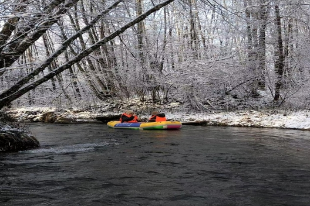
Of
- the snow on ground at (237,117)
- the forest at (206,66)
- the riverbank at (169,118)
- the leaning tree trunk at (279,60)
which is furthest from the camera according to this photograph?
the leaning tree trunk at (279,60)

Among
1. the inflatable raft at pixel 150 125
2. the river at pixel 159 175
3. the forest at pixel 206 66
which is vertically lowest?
the river at pixel 159 175

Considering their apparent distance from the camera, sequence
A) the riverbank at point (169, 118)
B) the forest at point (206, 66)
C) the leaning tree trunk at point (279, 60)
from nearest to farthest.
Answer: the riverbank at point (169, 118), the forest at point (206, 66), the leaning tree trunk at point (279, 60)

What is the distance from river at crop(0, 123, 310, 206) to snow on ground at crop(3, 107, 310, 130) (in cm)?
515

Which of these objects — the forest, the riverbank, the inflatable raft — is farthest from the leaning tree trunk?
the inflatable raft

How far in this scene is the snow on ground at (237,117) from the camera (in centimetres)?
1380

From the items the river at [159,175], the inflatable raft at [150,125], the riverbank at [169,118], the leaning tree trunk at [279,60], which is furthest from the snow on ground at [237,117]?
the river at [159,175]

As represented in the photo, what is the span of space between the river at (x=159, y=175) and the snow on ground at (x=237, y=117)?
5.15 m

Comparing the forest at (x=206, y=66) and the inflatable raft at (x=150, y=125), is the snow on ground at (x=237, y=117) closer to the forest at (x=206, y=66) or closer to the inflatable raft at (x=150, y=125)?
the forest at (x=206, y=66)

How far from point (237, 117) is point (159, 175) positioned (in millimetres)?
11463

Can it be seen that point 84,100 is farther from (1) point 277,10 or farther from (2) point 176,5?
(2) point 176,5

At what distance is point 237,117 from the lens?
16.2 metres

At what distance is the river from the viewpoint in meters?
4.22

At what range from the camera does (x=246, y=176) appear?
5.35m

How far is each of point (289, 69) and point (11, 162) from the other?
639 inches
